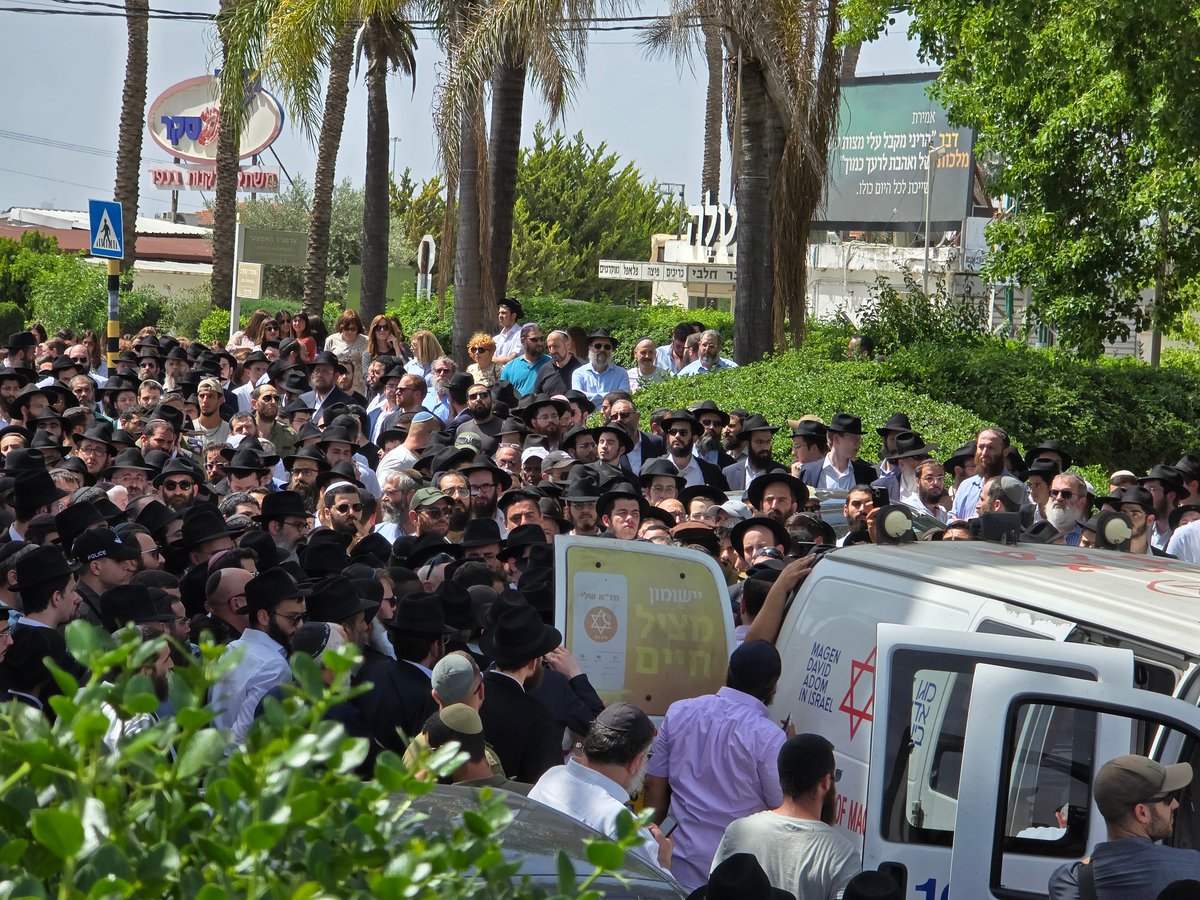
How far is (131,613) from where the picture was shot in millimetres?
6805

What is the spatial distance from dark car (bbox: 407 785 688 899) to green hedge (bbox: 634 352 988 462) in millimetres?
10950

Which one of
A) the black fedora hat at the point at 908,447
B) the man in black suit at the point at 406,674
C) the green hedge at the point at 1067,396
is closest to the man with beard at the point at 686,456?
the black fedora hat at the point at 908,447

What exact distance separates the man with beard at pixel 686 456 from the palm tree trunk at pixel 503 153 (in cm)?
824

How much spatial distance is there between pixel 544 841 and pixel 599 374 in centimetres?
1200

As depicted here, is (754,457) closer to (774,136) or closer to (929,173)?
(774,136)

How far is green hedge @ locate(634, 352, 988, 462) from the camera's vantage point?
15305mm

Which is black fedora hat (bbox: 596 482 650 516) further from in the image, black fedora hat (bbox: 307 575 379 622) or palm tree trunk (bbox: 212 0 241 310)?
palm tree trunk (bbox: 212 0 241 310)

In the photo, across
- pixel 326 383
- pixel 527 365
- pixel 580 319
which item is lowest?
pixel 326 383

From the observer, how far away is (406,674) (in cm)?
649

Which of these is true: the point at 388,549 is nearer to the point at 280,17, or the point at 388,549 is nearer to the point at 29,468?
the point at 29,468

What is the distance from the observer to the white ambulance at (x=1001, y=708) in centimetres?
482

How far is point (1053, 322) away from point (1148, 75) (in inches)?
165

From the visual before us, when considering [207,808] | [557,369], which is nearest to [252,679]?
[207,808]

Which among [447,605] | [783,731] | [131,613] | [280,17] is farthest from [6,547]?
[280,17]
